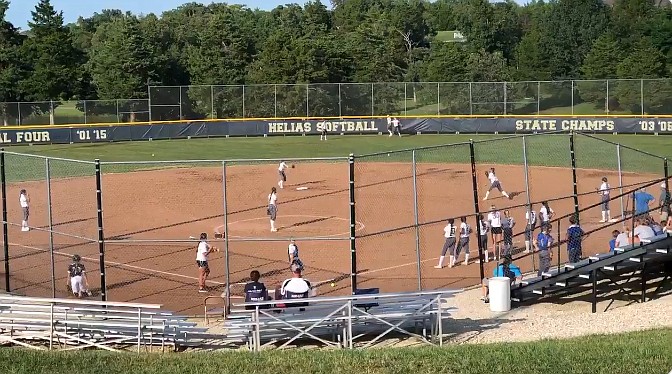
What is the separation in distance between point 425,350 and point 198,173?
28.9m

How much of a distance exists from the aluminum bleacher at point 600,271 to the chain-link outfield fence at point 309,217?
30.8 inches

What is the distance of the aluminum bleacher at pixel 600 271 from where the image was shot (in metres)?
17.4

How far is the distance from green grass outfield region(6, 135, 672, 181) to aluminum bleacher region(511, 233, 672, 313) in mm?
19213

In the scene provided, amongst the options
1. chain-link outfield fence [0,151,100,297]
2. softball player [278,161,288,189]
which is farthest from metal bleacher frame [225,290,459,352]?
softball player [278,161,288,189]

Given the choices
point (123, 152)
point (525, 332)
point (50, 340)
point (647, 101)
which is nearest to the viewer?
Result: point (50, 340)

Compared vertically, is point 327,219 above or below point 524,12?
below

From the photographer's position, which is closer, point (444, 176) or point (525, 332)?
point (525, 332)

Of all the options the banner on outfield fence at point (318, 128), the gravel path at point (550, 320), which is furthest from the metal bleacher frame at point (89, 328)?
the banner on outfield fence at point (318, 128)

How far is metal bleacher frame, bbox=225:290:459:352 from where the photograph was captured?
47.4 feet

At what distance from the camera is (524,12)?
497 ft

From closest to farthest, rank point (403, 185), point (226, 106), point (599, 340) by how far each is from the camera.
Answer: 1. point (599, 340)
2. point (403, 185)
3. point (226, 106)

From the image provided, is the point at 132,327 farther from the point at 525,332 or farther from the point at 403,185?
the point at 403,185

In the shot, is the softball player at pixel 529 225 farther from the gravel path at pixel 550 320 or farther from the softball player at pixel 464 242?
the gravel path at pixel 550 320

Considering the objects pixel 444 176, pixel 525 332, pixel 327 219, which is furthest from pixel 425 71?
pixel 525 332
